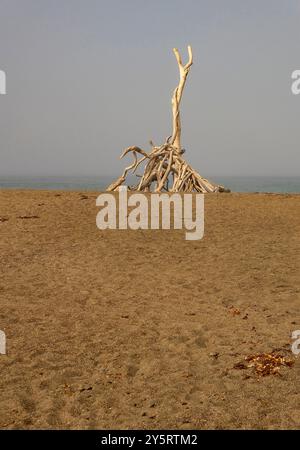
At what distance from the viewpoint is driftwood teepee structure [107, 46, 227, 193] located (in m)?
24.5

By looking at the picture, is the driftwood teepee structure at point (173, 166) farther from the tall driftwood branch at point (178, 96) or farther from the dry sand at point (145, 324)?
the dry sand at point (145, 324)

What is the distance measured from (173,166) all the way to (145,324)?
18.0 meters

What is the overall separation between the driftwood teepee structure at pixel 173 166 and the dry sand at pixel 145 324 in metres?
9.24

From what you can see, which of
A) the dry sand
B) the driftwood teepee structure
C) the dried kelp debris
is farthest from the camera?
the driftwood teepee structure

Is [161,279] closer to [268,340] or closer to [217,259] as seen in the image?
[217,259]

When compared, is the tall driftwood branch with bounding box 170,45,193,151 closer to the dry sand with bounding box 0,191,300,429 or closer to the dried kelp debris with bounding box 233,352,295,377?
the dry sand with bounding box 0,191,300,429

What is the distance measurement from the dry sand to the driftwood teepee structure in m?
9.24

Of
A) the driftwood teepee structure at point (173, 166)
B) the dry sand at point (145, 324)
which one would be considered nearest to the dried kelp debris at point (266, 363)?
the dry sand at point (145, 324)

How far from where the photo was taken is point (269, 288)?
9992 millimetres

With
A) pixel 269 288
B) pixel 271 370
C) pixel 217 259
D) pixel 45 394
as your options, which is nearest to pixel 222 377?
pixel 271 370

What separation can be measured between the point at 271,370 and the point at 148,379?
152 cm

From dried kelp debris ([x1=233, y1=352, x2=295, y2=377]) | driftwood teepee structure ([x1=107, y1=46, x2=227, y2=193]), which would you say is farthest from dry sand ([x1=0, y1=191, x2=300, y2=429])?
driftwood teepee structure ([x1=107, y1=46, x2=227, y2=193])

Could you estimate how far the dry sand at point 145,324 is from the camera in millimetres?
5422

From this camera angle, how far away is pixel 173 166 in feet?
83.5
